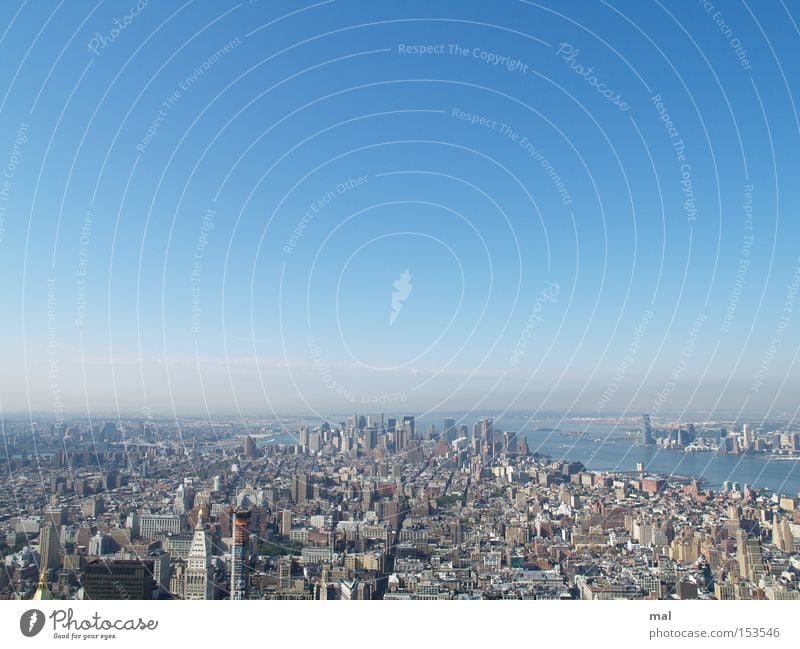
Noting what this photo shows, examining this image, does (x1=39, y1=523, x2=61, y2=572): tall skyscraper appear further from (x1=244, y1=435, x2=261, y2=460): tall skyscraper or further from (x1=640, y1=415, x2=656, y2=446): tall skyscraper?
(x1=640, y1=415, x2=656, y2=446): tall skyscraper

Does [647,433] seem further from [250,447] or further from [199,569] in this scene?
[199,569]

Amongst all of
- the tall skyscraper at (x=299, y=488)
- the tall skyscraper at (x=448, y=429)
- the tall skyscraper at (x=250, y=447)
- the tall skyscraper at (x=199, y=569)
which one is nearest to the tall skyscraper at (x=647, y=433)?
the tall skyscraper at (x=448, y=429)

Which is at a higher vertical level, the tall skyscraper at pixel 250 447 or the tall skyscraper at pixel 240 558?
the tall skyscraper at pixel 250 447

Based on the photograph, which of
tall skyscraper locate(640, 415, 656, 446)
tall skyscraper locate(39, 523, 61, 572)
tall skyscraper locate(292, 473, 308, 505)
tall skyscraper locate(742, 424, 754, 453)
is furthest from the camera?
tall skyscraper locate(640, 415, 656, 446)

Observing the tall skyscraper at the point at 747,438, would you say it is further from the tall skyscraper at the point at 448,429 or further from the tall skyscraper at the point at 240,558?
the tall skyscraper at the point at 240,558

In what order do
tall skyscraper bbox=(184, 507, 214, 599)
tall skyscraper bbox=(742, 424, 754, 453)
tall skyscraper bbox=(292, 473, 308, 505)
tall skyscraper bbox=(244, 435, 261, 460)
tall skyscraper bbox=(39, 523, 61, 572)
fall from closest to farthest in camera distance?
tall skyscraper bbox=(39, 523, 61, 572) → tall skyscraper bbox=(184, 507, 214, 599) → tall skyscraper bbox=(292, 473, 308, 505) → tall skyscraper bbox=(244, 435, 261, 460) → tall skyscraper bbox=(742, 424, 754, 453)

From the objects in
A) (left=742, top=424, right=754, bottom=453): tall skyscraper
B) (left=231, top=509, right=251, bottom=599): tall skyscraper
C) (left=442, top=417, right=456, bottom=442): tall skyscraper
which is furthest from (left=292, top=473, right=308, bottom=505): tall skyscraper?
(left=742, top=424, right=754, bottom=453): tall skyscraper
